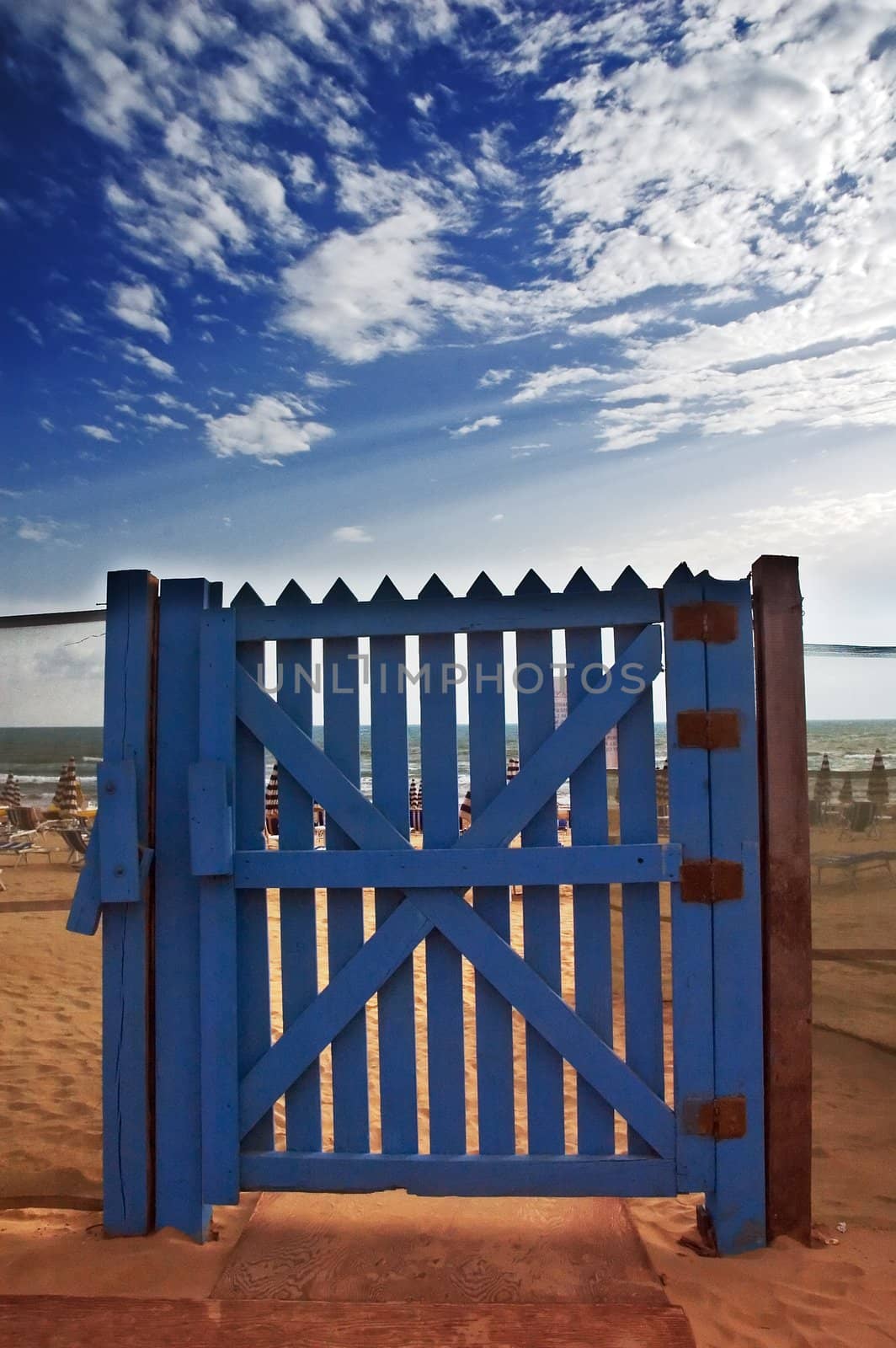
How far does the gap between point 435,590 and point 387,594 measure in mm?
182

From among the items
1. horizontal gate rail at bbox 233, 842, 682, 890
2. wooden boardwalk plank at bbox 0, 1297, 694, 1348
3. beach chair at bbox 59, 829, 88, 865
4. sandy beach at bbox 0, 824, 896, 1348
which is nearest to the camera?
wooden boardwalk plank at bbox 0, 1297, 694, 1348

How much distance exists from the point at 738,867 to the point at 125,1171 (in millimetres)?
2540

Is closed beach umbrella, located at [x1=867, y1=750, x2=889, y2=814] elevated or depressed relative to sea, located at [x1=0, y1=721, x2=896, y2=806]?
depressed

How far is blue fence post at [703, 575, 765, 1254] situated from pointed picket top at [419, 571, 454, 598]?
1.14 meters

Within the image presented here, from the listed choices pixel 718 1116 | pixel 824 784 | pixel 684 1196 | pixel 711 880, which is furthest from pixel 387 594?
pixel 824 784

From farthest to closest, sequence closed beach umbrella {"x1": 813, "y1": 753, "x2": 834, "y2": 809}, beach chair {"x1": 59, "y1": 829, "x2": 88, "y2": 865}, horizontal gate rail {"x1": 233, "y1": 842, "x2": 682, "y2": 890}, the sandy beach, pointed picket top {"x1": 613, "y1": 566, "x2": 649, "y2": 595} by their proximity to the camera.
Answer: beach chair {"x1": 59, "y1": 829, "x2": 88, "y2": 865}
closed beach umbrella {"x1": 813, "y1": 753, "x2": 834, "y2": 809}
pointed picket top {"x1": 613, "y1": 566, "x2": 649, "y2": 595}
horizontal gate rail {"x1": 233, "y1": 842, "x2": 682, "y2": 890}
the sandy beach

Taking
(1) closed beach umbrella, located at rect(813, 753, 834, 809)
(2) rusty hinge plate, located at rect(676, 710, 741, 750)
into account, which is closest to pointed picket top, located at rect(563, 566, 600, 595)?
(2) rusty hinge plate, located at rect(676, 710, 741, 750)

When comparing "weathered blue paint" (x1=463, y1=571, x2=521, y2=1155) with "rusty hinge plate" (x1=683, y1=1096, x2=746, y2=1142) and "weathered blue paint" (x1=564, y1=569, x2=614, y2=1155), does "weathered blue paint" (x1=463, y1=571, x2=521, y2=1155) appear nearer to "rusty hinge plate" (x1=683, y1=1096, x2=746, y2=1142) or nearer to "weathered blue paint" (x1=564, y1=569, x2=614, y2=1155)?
"weathered blue paint" (x1=564, y1=569, x2=614, y2=1155)

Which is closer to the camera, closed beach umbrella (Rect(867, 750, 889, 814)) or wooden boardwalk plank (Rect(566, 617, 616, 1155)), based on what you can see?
wooden boardwalk plank (Rect(566, 617, 616, 1155))

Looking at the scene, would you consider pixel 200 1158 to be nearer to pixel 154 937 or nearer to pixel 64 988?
pixel 154 937

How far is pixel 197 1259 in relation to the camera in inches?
118

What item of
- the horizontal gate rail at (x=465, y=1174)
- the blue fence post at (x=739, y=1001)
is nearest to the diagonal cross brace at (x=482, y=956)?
the horizontal gate rail at (x=465, y=1174)

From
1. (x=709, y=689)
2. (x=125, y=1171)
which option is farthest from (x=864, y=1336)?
(x=125, y=1171)

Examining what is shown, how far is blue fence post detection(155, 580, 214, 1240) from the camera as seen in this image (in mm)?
3162
